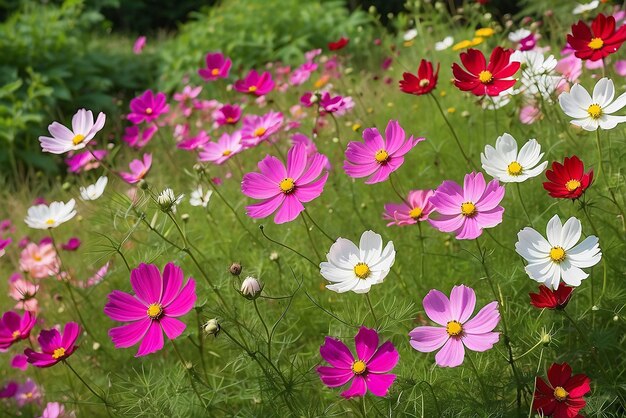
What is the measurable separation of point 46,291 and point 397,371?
161 centimetres

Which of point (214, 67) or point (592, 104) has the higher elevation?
point (592, 104)

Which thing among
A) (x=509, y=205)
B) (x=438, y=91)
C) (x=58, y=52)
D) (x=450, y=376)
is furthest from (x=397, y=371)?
(x=58, y=52)

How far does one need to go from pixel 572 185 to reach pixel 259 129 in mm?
973

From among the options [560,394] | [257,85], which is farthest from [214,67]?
[560,394]

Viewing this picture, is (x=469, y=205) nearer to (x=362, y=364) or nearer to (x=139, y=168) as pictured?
(x=362, y=364)

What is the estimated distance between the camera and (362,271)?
44.3 inches

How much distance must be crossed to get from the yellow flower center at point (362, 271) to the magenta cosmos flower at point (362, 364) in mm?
110

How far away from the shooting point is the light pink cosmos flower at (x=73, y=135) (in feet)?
4.75

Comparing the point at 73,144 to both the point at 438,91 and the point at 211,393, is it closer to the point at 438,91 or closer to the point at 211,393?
the point at 211,393

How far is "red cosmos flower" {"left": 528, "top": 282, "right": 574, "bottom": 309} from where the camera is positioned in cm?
106

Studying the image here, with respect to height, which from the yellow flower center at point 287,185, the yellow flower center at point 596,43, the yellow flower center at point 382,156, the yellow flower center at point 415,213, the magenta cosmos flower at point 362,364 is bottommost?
the yellow flower center at point 415,213

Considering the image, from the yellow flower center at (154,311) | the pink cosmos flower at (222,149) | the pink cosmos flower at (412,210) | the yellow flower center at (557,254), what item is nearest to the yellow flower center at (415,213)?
the pink cosmos flower at (412,210)

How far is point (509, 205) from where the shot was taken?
1.78 meters

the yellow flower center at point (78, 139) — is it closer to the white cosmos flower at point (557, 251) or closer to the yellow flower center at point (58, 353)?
the yellow flower center at point (58, 353)
